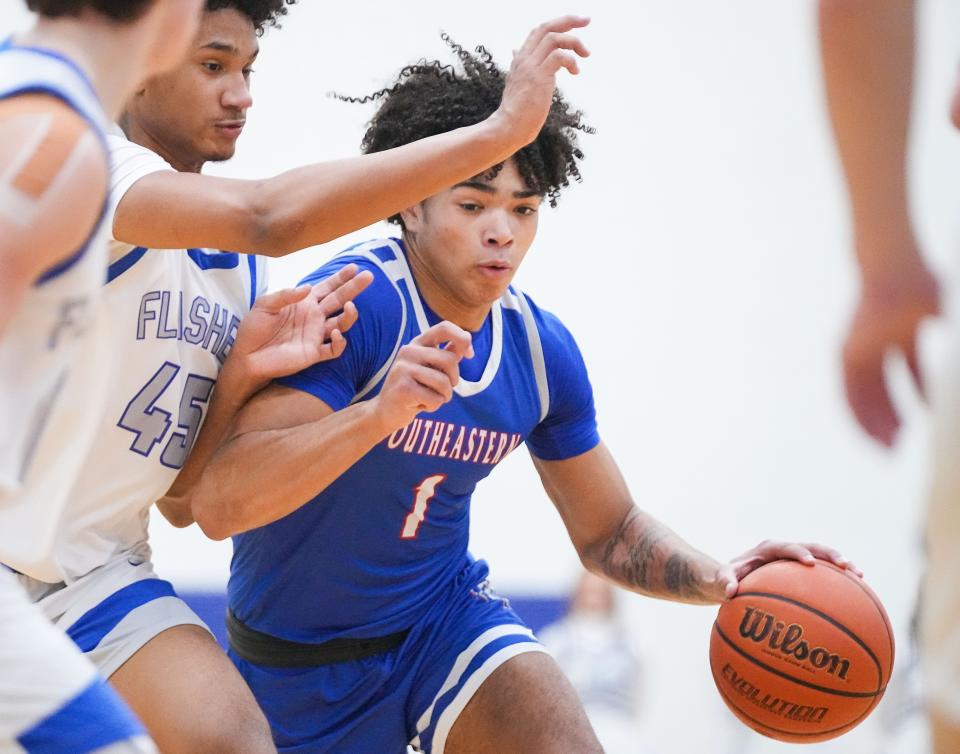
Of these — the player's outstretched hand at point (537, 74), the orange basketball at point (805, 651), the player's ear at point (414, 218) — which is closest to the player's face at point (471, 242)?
the player's ear at point (414, 218)

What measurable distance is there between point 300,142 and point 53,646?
4.54 meters

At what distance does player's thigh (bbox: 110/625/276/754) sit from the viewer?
2.68m

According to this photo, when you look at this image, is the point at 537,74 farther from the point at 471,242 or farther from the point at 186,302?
the point at 186,302

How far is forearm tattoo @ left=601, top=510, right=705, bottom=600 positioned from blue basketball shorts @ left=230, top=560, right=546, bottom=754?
374 millimetres

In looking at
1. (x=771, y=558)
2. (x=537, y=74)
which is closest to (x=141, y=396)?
(x=537, y=74)

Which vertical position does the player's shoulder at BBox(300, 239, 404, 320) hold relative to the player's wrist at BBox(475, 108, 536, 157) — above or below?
below

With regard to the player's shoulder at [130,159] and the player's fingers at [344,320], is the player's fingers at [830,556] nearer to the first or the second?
the player's fingers at [344,320]

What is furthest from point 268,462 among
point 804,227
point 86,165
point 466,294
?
point 804,227

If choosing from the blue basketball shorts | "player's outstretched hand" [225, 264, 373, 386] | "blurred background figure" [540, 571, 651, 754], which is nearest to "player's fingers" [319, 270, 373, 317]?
"player's outstretched hand" [225, 264, 373, 386]

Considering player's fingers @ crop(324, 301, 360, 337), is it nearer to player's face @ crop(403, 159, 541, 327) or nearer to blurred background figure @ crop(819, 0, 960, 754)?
player's face @ crop(403, 159, 541, 327)

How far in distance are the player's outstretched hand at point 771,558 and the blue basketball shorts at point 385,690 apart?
47 cm

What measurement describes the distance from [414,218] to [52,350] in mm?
1698

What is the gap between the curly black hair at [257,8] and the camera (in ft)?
10.5

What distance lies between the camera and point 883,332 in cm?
197
